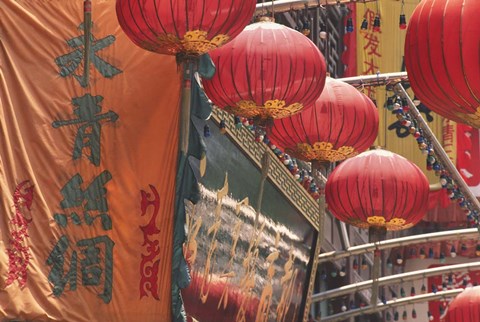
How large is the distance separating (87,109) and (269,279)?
509 cm

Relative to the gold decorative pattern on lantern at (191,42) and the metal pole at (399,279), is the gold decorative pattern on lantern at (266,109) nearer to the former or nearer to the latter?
the gold decorative pattern on lantern at (191,42)

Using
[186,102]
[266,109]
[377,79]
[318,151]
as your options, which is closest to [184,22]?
[186,102]

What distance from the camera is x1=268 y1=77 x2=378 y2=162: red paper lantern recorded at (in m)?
13.0

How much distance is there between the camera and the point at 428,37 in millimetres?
9078

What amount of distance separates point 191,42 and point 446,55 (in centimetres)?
204

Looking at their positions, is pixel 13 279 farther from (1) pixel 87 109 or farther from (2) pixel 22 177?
(1) pixel 87 109

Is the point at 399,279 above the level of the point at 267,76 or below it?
below

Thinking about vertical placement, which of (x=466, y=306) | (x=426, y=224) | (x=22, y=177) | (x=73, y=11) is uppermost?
(x=73, y=11)

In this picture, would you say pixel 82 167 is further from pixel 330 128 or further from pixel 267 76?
pixel 330 128

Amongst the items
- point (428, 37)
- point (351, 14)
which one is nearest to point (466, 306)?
point (351, 14)

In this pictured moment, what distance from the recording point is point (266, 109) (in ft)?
37.8

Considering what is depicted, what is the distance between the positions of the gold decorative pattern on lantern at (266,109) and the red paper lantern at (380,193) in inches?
117

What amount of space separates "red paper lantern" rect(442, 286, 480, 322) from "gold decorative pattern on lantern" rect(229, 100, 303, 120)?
714 centimetres

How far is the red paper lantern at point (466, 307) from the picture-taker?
18.0m
